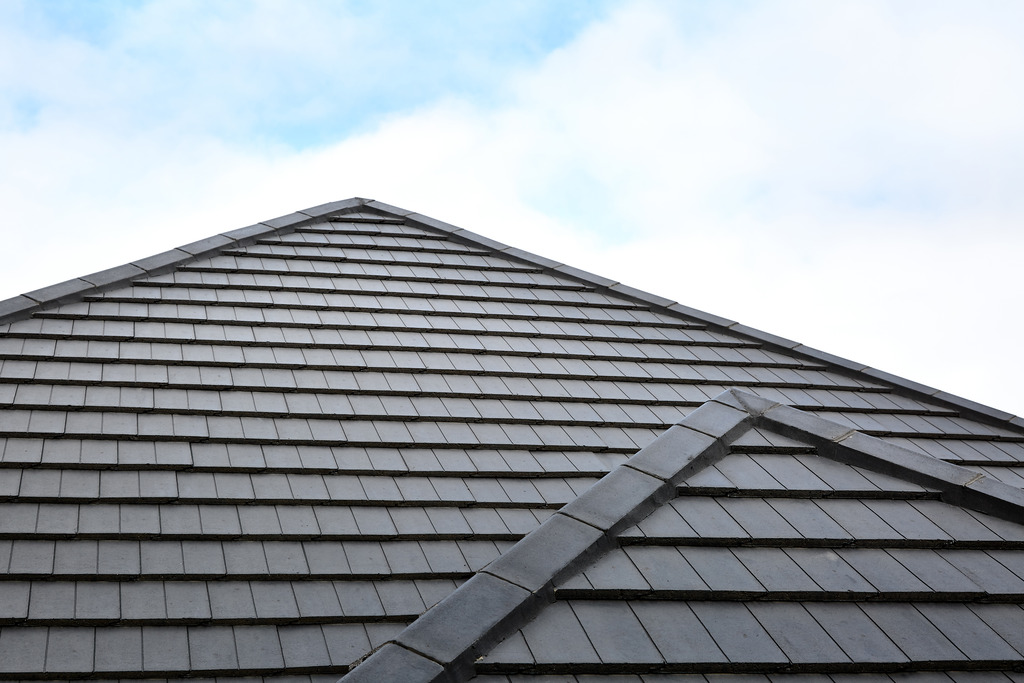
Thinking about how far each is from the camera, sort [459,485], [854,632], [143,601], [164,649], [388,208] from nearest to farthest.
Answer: [854,632]
[164,649]
[143,601]
[459,485]
[388,208]

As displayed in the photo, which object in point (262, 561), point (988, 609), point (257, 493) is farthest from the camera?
point (257, 493)

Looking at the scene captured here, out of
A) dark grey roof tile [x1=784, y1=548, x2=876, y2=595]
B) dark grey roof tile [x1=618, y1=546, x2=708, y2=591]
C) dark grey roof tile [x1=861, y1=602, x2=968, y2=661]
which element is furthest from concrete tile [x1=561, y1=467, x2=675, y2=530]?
dark grey roof tile [x1=861, y1=602, x2=968, y2=661]

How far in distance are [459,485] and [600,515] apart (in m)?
2.05

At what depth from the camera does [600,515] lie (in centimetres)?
347

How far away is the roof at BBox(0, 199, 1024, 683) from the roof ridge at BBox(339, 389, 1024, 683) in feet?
0.04

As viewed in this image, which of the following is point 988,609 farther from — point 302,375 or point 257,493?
point 302,375

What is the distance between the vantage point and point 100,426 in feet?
17.4

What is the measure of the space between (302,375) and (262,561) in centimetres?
185

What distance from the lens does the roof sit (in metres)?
3.14

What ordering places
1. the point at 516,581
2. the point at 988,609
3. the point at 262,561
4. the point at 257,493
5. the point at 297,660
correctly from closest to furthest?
the point at 516,581 < the point at 988,609 < the point at 297,660 < the point at 262,561 < the point at 257,493

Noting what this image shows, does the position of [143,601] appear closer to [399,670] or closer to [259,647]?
[259,647]

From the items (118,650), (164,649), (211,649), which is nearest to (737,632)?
(211,649)

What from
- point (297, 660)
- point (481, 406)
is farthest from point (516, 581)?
point (481, 406)

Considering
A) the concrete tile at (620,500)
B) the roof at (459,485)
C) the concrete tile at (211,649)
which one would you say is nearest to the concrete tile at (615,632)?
the roof at (459,485)
